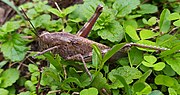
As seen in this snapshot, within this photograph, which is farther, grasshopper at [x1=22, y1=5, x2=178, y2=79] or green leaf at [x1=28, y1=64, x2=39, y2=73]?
green leaf at [x1=28, y1=64, x2=39, y2=73]

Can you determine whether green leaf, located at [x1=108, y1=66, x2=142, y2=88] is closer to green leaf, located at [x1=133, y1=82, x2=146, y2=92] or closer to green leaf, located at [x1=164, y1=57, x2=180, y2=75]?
green leaf, located at [x1=133, y1=82, x2=146, y2=92]

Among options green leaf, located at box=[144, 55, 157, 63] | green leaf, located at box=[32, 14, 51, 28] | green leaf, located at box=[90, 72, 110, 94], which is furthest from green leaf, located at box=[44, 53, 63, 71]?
green leaf, located at box=[32, 14, 51, 28]

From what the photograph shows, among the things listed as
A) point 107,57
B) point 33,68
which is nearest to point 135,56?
point 107,57

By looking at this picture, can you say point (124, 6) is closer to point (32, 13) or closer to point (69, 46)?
point (69, 46)

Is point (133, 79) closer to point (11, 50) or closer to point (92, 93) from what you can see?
point (92, 93)

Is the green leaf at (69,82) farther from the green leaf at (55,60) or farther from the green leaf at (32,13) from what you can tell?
the green leaf at (32,13)

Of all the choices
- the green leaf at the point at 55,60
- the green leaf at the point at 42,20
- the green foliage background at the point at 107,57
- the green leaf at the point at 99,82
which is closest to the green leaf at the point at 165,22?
the green foliage background at the point at 107,57

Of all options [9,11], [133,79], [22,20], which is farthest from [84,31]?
[9,11]

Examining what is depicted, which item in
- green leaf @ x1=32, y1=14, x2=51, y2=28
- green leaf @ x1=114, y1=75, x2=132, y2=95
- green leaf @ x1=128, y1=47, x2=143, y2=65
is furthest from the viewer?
green leaf @ x1=32, y1=14, x2=51, y2=28
